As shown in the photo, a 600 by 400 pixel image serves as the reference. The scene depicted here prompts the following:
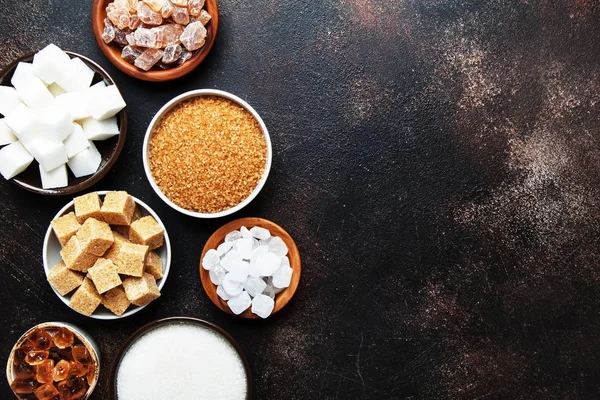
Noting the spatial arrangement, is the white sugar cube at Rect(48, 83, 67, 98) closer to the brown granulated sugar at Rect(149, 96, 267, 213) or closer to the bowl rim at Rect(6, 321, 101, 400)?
the brown granulated sugar at Rect(149, 96, 267, 213)

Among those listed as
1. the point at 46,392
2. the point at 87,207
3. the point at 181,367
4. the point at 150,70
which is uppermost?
the point at 150,70

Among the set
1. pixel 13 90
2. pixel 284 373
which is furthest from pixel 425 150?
pixel 13 90

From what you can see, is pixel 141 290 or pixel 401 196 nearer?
pixel 141 290

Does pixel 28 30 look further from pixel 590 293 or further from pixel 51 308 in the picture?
pixel 590 293

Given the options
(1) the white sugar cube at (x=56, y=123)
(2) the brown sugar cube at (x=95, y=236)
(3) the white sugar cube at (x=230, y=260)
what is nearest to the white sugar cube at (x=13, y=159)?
(1) the white sugar cube at (x=56, y=123)

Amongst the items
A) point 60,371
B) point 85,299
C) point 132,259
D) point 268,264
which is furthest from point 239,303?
point 60,371

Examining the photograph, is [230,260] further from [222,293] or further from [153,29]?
[153,29]
